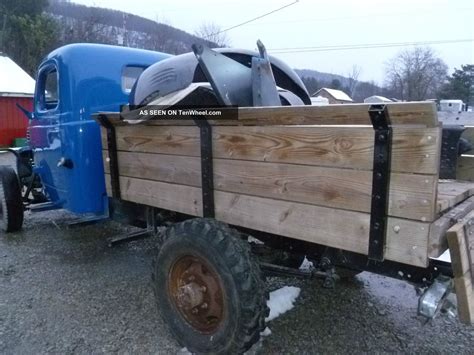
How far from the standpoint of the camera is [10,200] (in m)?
5.25

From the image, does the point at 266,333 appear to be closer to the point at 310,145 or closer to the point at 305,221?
the point at 305,221

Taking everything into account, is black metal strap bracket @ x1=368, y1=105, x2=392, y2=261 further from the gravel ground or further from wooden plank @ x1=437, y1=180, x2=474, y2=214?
the gravel ground

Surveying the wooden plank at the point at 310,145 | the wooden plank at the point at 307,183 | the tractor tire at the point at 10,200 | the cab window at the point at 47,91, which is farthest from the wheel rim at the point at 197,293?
the tractor tire at the point at 10,200

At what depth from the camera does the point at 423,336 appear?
2959 mm

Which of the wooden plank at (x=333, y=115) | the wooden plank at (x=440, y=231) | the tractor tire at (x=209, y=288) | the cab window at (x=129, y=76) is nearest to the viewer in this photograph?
the wooden plank at (x=333, y=115)

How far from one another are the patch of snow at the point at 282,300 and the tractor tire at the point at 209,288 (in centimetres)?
81

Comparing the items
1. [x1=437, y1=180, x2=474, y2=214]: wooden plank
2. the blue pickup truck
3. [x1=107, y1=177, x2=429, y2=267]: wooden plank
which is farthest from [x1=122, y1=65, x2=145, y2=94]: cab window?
[x1=437, y1=180, x2=474, y2=214]: wooden plank

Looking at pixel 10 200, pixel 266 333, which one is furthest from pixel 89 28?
pixel 266 333

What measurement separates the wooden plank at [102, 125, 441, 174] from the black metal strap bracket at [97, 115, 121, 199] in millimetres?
544

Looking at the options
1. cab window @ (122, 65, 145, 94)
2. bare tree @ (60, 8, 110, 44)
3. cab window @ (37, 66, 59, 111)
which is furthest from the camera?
bare tree @ (60, 8, 110, 44)

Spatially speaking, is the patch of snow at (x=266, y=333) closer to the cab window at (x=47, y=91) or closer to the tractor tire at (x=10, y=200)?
the cab window at (x=47, y=91)

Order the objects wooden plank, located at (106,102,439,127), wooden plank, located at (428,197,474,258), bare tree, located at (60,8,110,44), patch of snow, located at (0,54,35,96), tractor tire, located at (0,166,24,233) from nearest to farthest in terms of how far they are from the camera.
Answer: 1. wooden plank, located at (106,102,439,127)
2. wooden plank, located at (428,197,474,258)
3. tractor tire, located at (0,166,24,233)
4. patch of snow, located at (0,54,35,96)
5. bare tree, located at (60,8,110,44)

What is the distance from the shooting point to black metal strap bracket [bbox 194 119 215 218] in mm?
2473

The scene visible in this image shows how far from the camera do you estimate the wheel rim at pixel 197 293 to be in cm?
246
